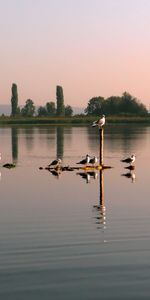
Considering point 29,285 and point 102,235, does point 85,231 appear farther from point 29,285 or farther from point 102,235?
point 29,285

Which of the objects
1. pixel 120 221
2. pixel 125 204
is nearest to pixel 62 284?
pixel 120 221

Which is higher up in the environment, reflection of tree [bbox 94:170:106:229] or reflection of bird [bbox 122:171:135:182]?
reflection of bird [bbox 122:171:135:182]

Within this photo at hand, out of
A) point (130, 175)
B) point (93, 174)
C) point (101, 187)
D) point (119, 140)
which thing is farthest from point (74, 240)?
point (119, 140)

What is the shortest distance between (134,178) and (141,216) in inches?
581

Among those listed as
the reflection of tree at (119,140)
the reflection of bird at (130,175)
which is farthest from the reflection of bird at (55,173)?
the reflection of tree at (119,140)

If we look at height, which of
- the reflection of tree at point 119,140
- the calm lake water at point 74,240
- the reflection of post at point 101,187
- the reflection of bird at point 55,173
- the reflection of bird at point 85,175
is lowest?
the calm lake water at point 74,240

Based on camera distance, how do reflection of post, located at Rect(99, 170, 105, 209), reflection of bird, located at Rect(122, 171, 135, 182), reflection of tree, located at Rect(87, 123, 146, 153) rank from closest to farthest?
reflection of post, located at Rect(99, 170, 105, 209) → reflection of bird, located at Rect(122, 171, 135, 182) → reflection of tree, located at Rect(87, 123, 146, 153)

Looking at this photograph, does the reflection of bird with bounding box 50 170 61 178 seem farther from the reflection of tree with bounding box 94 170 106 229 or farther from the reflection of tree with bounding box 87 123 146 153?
the reflection of tree with bounding box 87 123 146 153

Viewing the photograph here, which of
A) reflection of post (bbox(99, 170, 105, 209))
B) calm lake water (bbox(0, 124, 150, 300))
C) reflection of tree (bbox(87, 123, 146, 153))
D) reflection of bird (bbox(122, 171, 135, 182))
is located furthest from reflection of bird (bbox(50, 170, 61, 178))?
reflection of tree (bbox(87, 123, 146, 153))

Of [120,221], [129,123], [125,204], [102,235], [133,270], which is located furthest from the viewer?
[129,123]

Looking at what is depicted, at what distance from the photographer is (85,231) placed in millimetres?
19750

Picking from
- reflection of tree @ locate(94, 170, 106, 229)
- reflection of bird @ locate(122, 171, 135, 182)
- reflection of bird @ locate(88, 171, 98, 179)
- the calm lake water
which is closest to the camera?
the calm lake water

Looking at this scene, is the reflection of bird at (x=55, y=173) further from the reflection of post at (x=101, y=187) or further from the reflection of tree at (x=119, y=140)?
the reflection of tree at (x=119, y=140)

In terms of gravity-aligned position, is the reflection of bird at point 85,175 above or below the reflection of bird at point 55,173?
below
